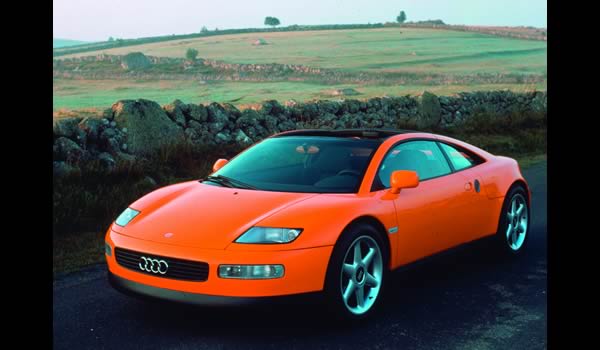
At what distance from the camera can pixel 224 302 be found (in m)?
4.95

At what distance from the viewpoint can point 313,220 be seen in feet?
17.3

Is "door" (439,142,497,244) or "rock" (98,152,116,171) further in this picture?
"rock" (98,152,116,171)

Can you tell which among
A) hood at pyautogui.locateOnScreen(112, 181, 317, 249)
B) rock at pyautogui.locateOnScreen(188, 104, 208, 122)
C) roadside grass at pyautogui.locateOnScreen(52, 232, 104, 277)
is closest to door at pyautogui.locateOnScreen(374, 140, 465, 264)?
hood at pyautogui.locateOnScreen(112, 181, 317, 249)

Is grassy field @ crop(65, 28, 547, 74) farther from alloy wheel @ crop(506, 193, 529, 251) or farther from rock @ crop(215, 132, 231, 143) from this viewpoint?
alloy wheel @ crop(506, 193, 529, 251)

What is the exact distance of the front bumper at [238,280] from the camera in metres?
4.95

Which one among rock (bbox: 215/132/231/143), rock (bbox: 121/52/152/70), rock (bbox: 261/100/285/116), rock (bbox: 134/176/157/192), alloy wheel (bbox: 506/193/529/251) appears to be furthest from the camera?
rock (bbox: 121/52/152/70)

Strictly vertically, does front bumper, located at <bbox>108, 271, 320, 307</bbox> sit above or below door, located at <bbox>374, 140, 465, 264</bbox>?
below

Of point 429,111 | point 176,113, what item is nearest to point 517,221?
point 176,113

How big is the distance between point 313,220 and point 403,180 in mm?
942

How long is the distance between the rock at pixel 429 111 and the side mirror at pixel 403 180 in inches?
617

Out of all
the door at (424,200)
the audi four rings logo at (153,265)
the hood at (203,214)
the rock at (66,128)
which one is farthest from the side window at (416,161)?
the rock at (66,128)

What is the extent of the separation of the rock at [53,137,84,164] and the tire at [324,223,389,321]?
22.5 feet

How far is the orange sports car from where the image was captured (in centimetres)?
502

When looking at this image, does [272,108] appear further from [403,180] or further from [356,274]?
[356,274]
